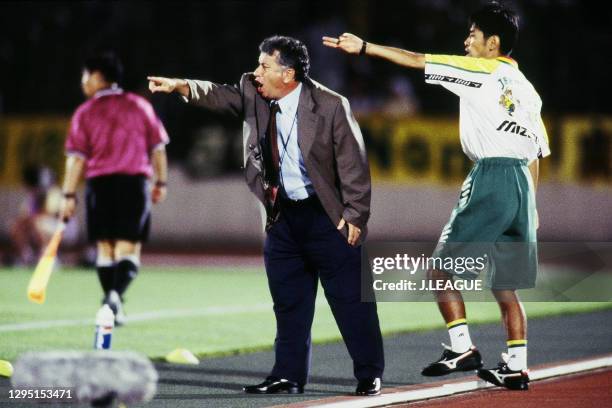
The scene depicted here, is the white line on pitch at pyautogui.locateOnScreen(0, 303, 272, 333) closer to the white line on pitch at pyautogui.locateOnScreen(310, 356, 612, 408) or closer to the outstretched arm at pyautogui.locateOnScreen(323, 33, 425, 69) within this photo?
the white line on pitch at pyautogui.locateOnScreen(310, 356, 612, 408)

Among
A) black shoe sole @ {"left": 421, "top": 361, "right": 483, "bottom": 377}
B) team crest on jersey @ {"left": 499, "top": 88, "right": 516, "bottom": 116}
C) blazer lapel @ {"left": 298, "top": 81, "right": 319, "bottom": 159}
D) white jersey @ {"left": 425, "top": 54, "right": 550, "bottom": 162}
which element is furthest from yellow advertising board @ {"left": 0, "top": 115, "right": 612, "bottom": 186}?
blazer lapel @ {"left": 298, "top": 81, "right": 319, "bottom": 159}

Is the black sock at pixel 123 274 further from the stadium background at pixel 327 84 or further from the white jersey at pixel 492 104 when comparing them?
the stadium background at pixel 327 84

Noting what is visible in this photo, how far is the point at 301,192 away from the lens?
28.2 feet

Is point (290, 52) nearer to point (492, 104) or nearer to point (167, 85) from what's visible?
point (167, 85)

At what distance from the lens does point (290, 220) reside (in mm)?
8672

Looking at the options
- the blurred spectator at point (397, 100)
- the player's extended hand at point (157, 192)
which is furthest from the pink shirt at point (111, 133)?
the blurred spectator at point (397, 100)

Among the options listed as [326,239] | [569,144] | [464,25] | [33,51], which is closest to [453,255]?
[326,239]

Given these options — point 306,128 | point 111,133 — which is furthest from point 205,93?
point 111,133

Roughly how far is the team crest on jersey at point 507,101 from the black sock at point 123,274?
4281 millimetres

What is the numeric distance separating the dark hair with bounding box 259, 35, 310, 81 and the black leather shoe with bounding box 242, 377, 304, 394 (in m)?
1.83

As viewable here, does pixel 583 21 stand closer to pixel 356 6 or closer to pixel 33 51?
pixel 356 6

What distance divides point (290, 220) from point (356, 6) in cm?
1598

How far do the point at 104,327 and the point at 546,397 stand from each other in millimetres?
3228

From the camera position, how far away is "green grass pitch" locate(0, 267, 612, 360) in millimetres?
11406
